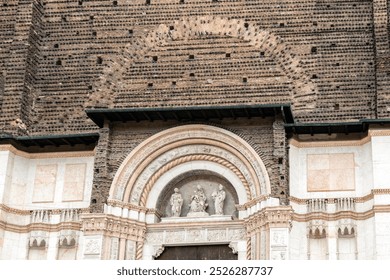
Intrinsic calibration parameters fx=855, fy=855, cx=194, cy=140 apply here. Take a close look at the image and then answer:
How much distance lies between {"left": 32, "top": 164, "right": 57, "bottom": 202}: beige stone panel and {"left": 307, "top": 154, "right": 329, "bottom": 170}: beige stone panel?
4.83 metres

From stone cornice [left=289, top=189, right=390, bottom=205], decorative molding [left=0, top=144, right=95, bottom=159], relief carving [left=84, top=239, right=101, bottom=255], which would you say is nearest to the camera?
stone cornice [left=289, top=189, right=390, bottom=205]

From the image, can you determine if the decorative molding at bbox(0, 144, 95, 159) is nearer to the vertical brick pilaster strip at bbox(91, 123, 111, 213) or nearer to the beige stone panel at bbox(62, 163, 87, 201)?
the beige stone panel at bbox(62, 163, 87, 201)

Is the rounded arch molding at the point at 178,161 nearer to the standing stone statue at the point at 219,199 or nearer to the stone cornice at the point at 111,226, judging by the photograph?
the standing stone statue at the point at 219,199

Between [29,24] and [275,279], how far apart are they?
8671 mm

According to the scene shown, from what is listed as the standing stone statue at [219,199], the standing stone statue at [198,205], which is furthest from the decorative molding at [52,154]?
the standing stone statue at [219,199]

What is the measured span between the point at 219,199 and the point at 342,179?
7.47ft

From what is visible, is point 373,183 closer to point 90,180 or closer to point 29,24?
point 90,180

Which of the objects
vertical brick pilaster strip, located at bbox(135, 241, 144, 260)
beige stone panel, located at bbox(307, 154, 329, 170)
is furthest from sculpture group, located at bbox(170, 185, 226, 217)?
beige stone panel, located at bbox(307, 154, 329, 170)

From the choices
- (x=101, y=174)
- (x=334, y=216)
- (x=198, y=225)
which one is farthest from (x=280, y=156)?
(x=101, y=174)

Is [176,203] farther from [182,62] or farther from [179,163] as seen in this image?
[182,62]

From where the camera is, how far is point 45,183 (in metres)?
16.3

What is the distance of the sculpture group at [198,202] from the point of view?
1576 cm

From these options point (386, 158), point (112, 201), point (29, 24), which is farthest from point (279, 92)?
point (29, 24)

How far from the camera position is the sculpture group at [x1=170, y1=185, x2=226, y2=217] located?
15758 mm
